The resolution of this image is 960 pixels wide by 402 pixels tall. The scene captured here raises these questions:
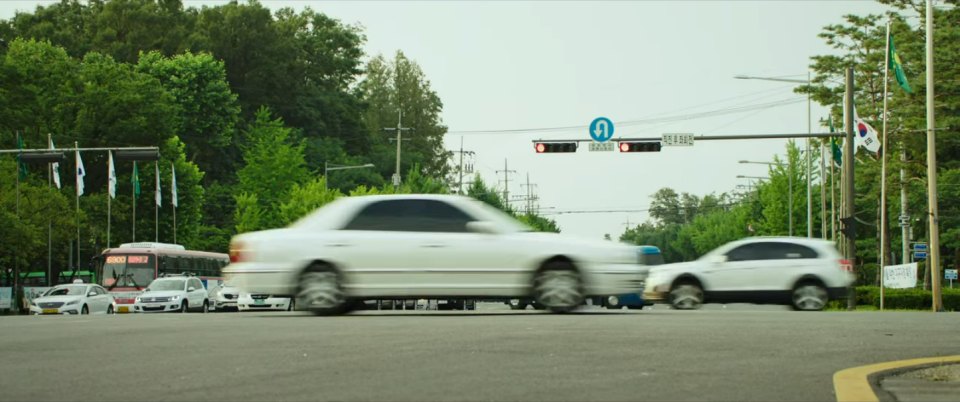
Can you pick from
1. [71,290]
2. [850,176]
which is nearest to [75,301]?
[71,290]

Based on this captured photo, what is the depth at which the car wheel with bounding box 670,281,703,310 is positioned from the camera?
91.6 feet

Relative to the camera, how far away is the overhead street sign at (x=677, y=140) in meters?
36.9

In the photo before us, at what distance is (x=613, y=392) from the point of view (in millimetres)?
9219

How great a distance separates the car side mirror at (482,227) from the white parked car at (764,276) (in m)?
10.3

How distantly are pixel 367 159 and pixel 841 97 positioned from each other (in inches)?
1936

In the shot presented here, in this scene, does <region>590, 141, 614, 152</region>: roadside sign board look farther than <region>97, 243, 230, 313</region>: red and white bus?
No

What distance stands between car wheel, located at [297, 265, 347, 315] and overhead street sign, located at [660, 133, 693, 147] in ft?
66.6

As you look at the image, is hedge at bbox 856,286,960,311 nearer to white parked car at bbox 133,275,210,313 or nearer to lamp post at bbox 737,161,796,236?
white parked car at bbox 133,275,210,313

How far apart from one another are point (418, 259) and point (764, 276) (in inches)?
435

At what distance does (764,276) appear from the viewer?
87.9 feet

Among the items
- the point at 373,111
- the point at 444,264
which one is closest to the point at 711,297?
the point at 444,264

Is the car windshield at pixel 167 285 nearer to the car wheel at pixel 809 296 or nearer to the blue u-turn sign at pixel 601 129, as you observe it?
the blue u-turn sign at pixel 601 129

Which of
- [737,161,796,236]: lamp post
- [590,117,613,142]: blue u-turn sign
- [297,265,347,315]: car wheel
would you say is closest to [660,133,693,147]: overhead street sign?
[590,117,613,142]: blue u-turn sign

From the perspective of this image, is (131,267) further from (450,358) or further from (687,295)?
(450,358)
